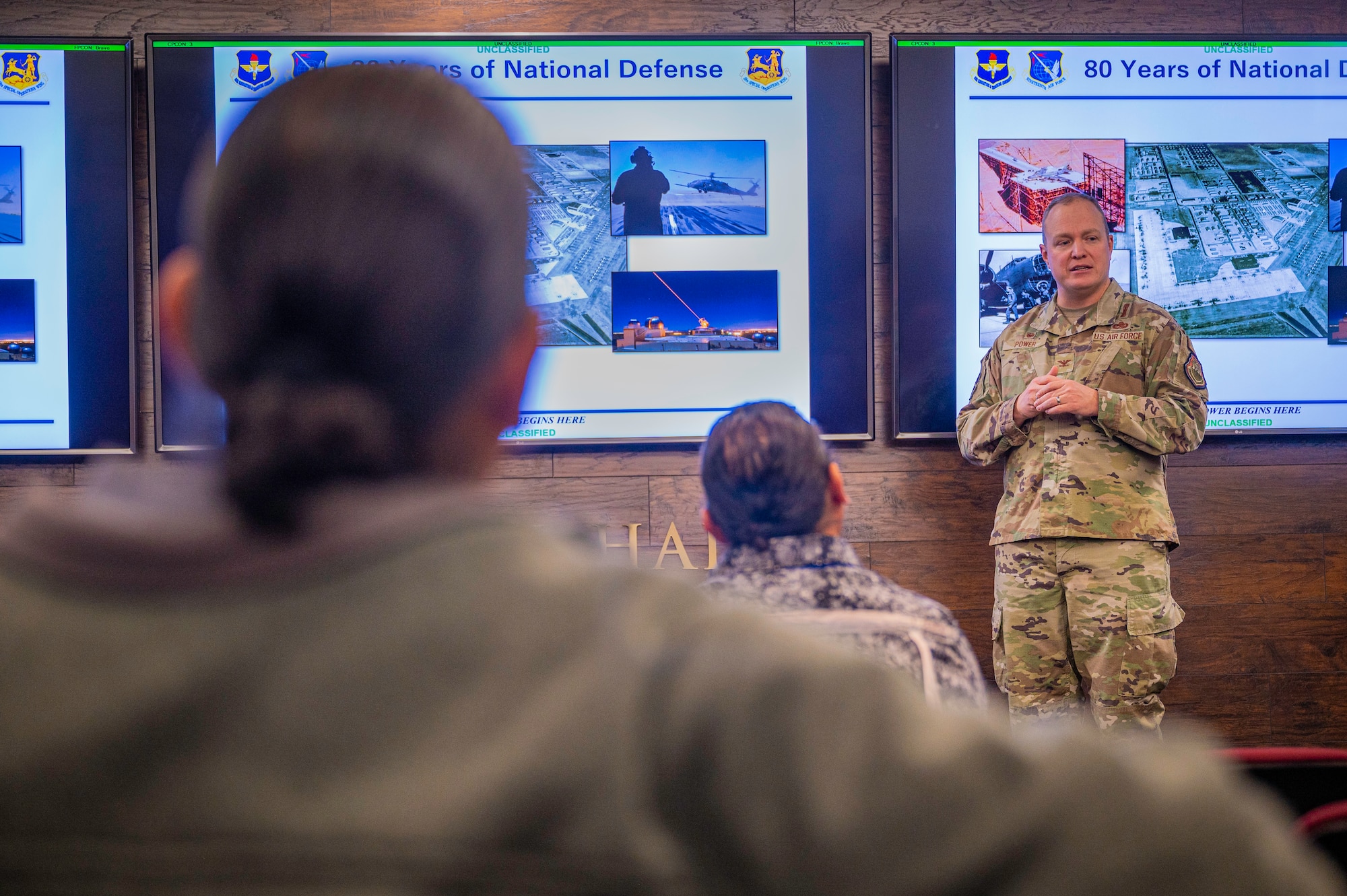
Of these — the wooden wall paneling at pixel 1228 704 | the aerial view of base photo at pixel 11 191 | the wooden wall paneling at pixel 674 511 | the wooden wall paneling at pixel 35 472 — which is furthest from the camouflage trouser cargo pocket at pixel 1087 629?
the aerial view of base photo at pixel 11 191

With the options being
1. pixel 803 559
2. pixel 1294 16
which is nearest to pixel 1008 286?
pixel 1294 16

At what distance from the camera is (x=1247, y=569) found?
335 centimetres

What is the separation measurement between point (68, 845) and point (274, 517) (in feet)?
0.42

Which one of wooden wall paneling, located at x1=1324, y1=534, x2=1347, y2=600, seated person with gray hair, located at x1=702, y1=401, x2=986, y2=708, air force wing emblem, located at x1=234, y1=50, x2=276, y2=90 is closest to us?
seated person with gray hair, located at x1=702, y1=401, x2=986, y2=708

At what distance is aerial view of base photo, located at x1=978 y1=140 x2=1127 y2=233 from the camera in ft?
10.8

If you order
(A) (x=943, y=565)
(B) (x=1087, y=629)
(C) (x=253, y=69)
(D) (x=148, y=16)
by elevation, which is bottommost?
(B) (x=1087, y=629)

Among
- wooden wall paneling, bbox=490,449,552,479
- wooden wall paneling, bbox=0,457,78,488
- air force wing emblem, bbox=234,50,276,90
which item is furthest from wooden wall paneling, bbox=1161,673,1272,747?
wooden wall paneling, bbox=0,457,78,488

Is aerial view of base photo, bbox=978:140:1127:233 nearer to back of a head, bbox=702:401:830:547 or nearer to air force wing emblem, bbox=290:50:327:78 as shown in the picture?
back of a head, bbox=702:401:830:547

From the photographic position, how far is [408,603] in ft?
1.07

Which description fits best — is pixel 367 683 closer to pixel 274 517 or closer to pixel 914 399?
pixel 274 517

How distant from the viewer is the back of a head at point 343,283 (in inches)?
14.9

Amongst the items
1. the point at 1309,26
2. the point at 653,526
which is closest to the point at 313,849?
the point at 653,526

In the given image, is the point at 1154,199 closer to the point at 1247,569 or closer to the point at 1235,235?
the point at 1235,235

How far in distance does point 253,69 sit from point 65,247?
89 centimetres
